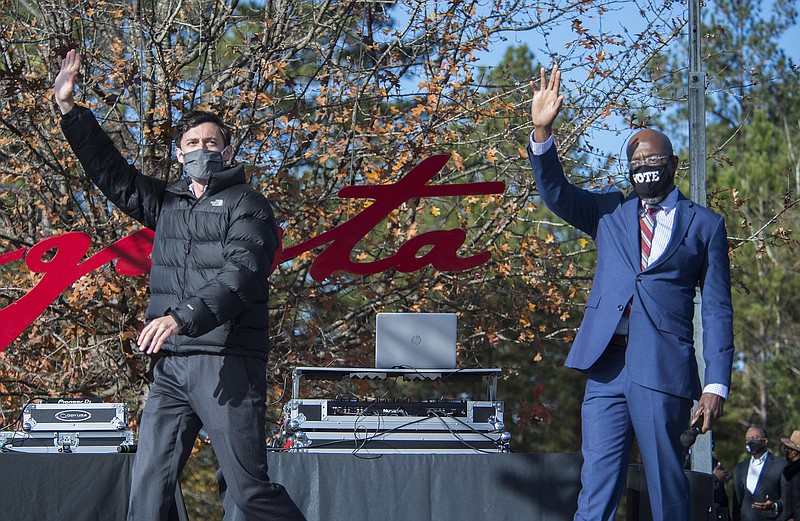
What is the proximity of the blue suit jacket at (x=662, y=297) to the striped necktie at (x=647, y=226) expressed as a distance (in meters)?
0.03

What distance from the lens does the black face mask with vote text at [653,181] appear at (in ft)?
12.8

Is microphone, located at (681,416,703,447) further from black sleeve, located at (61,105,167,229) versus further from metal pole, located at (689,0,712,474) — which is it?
black sleeve, located at (61,105,167,229)

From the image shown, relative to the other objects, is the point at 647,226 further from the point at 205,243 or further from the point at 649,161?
the point at 205,243

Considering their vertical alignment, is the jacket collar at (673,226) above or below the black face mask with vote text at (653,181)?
below

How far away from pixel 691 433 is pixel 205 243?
1890 mm

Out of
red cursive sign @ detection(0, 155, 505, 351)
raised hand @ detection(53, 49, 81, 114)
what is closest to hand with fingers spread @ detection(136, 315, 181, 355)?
raised hand @ detection(53, 49, 81, 114)

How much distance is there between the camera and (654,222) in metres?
3.96

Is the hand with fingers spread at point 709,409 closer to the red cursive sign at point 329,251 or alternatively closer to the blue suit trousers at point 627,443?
the blue suit trousers at point 627,443

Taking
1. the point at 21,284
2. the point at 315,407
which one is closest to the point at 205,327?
the point at 315,407

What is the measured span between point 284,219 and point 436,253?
2.49 meters

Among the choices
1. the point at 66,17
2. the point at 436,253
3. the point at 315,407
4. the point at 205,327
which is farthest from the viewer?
the point at 66,17

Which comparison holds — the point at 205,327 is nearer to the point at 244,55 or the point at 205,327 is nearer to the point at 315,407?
the point at 315,407

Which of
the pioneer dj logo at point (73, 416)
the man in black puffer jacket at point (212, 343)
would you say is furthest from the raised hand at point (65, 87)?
the pioneer dj logo at point (73, 416)

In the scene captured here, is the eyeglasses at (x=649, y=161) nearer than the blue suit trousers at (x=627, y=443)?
No
